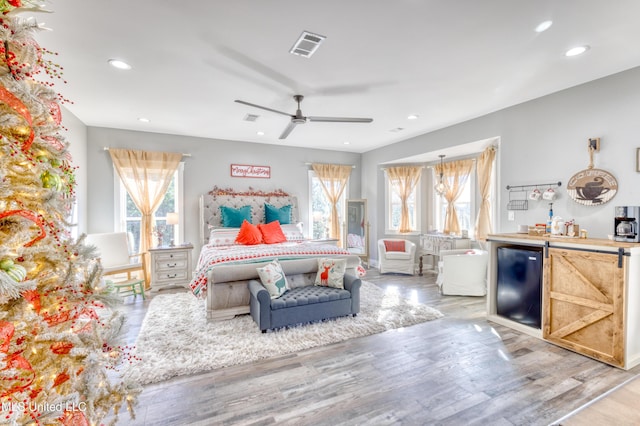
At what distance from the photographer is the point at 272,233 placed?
5316mm

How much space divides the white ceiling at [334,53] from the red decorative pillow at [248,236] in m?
1.93

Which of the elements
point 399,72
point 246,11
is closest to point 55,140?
point 246,11

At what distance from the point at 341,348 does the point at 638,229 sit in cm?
300

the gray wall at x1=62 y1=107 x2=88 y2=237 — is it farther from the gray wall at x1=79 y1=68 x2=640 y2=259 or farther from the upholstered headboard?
the upholstered headboard

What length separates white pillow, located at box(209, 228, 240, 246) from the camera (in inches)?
195

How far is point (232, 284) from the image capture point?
3.63m

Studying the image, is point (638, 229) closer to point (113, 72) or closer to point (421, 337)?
point (421, 337)

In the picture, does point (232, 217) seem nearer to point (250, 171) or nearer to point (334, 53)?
point (250, 171)

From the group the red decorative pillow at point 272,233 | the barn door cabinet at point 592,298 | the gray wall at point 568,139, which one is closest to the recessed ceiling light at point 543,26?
the gray wall at point 568,139

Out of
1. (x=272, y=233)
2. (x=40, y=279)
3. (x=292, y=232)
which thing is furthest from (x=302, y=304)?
(x=292, y=232)

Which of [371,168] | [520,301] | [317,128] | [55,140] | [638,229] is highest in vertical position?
[317,128]

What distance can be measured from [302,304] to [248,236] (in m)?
2.08

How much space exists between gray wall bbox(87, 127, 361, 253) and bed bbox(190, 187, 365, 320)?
22 cm

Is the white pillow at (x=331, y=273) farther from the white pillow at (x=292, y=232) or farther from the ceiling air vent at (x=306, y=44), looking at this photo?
the ceiling air vent at (x=306, y=44)
